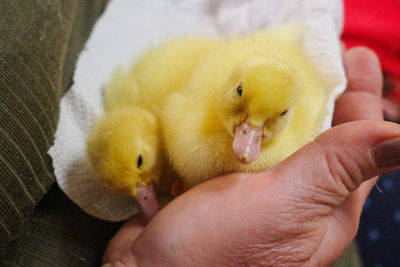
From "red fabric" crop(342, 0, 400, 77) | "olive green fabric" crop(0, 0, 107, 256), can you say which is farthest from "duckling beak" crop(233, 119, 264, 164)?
"red fabric" crop(342, 0, 400, 77)

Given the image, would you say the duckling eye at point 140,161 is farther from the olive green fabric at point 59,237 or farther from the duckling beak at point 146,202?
the olive green fabric at point 59,237

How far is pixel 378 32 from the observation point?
1.51m

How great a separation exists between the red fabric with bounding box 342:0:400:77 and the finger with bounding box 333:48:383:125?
0.37 meters

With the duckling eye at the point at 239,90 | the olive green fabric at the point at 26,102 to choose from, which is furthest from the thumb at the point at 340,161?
the olive green fabric at the point at 26,102

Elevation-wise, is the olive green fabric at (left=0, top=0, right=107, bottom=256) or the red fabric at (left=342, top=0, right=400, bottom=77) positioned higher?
the olive green fabric at (left=0, top=0, right=107, bottom=256)

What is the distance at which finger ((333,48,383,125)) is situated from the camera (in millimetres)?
1038

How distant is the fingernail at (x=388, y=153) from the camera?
60 cm

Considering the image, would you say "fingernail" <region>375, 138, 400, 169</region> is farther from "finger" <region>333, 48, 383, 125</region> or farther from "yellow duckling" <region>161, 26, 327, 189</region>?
"finger" <region>333, 48, 383, 125</region>

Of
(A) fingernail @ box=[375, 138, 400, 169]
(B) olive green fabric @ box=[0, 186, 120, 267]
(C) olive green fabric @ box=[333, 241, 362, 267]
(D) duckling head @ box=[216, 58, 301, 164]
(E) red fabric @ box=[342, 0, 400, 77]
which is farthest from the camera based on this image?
(E) red fabric @ box=[342, 0, 400, 77]

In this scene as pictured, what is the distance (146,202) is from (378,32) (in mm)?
1125

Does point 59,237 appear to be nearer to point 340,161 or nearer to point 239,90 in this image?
point 239,90

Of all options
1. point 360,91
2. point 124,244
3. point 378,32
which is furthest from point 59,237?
point 378,32

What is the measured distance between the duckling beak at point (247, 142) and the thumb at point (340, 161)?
0.19ft

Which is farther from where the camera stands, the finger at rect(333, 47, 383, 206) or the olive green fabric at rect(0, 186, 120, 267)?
the finger at rect(333, 47, 383, 206)
